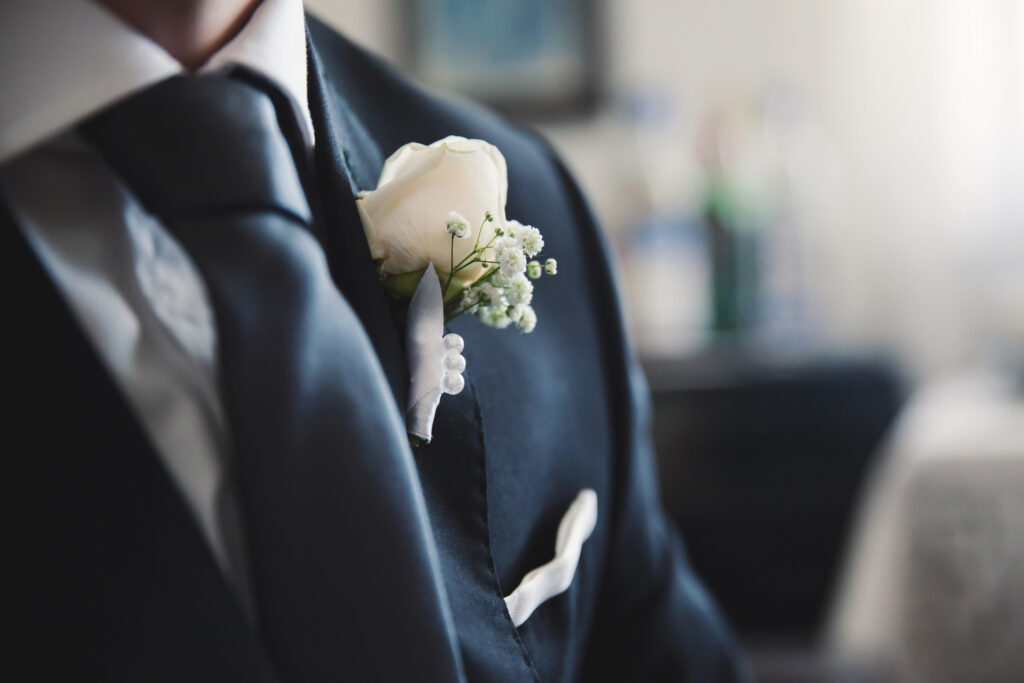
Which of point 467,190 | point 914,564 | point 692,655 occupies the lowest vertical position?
point 914,564

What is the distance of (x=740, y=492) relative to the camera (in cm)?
229

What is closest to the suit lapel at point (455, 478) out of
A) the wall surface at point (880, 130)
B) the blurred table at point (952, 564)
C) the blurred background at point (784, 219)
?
the blurred table at point (952, 564)

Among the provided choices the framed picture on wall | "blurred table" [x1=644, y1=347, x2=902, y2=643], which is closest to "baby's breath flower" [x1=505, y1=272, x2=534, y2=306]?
"blurred table" [x1=644, y1=347, x2=902, y2=643]

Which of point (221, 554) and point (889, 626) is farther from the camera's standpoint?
point (889, 626)

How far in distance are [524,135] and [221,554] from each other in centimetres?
44

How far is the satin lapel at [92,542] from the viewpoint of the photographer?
0.35 meters

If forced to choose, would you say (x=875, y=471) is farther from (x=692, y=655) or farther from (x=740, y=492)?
(x=692, y=655)

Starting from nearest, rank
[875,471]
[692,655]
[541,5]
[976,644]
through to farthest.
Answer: [692,655] → [976,644] → [875,471] → [541,5]

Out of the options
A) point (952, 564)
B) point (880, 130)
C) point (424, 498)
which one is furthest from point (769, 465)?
point (424, 498)

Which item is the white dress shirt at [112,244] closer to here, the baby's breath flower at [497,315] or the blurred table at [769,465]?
the baby's breath flower at [497,315]

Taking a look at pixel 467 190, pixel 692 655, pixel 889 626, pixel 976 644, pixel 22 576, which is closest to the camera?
pixel 22 576

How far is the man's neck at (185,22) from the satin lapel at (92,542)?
12cm

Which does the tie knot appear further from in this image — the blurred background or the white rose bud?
the blurred background

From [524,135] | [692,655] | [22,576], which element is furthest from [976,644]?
[22,576]
